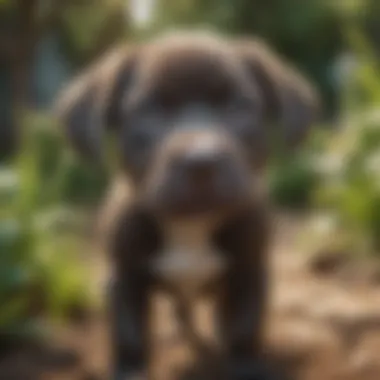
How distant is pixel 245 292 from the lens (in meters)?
1.93

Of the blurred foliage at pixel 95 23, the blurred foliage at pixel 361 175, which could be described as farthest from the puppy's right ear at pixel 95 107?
the blurred foliage at pixel 95 23

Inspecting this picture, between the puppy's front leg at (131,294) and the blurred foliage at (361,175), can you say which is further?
the blurred foliage at (361,175)

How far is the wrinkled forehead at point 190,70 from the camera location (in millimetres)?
1812

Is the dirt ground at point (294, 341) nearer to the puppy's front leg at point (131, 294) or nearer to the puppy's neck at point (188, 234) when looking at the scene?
the puppy's front leg at point (131, 294)

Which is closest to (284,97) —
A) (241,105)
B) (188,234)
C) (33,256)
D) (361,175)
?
(241,105)

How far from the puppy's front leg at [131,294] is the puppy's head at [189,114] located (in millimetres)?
89

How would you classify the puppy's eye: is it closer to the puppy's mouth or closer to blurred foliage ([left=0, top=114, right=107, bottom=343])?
the puppy's mouth

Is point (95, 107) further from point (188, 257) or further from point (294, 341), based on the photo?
point (294, 341)

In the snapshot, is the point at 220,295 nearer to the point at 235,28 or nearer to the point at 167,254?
the point at 167,254

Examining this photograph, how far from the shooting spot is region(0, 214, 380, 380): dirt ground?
6.48 ft

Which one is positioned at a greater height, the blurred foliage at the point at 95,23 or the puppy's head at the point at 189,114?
the blurred foliage at the point at 95,23

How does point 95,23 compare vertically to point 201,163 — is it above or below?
above

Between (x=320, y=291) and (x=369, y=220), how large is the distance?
0.37 meters

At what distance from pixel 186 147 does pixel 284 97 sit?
34 cm
